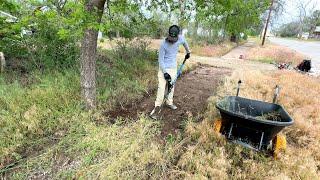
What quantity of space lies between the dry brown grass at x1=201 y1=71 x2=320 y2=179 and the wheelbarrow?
0.50 ft

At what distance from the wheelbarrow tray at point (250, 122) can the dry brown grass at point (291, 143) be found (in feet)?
0.65

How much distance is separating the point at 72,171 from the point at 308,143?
353 centimetres

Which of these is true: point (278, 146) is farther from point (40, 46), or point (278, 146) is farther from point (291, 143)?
point (40, 46)

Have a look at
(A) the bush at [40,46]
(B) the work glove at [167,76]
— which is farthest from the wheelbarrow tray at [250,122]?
(A) the bush at [40,46]

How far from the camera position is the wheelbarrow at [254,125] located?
133 inches

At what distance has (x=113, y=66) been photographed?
7.26 meters

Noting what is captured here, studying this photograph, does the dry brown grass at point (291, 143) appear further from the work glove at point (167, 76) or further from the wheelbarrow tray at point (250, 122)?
the work glove at point (167, 76)

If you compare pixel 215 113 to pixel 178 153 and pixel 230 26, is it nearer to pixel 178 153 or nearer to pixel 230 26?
pixel 178 153

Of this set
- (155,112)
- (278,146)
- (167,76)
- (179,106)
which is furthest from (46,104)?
(278,146)

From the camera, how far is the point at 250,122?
3.44 meters

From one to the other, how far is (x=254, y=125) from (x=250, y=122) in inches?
3.0

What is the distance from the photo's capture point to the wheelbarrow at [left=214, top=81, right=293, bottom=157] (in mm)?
3374

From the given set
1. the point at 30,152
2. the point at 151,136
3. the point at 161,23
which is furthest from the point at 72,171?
the point at 161,23

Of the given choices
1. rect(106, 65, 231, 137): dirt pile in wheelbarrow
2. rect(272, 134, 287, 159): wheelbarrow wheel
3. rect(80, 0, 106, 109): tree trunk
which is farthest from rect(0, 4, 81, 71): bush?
rect(272, 134, 287, 159): wheelbarrow wheel
